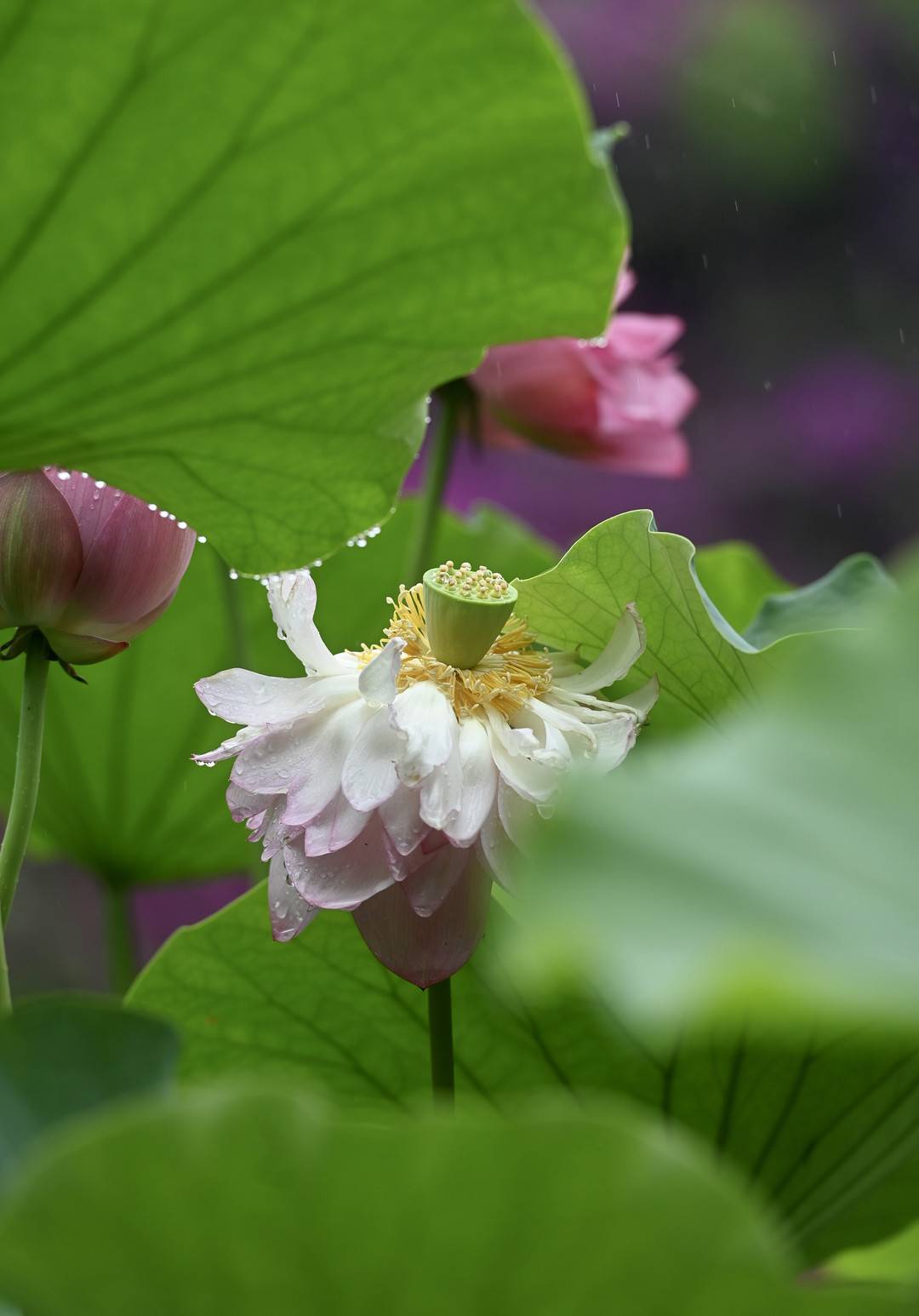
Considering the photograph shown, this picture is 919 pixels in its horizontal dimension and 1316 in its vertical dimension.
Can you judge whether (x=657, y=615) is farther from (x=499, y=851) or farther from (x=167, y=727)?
(x=167, y=727)

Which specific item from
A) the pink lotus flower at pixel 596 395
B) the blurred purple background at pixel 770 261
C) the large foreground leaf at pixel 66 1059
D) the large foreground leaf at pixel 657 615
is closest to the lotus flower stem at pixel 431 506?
the pink lotus flower at pixel 596 395

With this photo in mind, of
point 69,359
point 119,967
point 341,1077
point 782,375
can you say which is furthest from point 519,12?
point 782,375

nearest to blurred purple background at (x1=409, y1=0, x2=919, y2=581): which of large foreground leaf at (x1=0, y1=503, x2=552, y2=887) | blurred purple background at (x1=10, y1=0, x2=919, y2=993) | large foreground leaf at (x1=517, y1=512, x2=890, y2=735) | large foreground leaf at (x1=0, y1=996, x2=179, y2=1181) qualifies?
blurred purple background at (x1=10, y1=0, x2=919, y2=993)

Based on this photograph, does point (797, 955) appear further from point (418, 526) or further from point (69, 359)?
point (418, 526)

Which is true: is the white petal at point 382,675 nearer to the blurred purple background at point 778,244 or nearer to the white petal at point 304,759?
the white petal at point 304,759

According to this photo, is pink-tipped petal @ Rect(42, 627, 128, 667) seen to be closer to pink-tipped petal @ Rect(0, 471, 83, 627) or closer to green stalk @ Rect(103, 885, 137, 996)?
pink-tipped petal @ Rect(0, 471, 83, 627)

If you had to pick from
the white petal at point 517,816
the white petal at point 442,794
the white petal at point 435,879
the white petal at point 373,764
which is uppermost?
the white petal at point 373,764

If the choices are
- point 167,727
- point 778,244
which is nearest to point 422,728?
point 167,727
